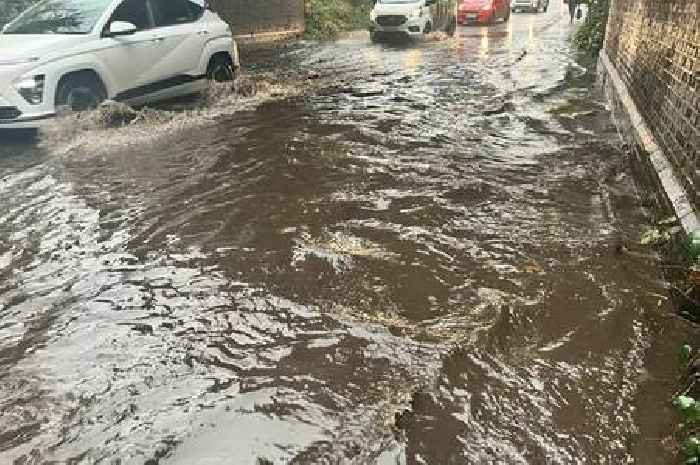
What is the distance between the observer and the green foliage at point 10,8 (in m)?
14.1

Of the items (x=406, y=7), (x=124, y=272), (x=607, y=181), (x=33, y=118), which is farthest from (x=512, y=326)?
(x=406, y=7)

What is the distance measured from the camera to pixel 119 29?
28.6ft

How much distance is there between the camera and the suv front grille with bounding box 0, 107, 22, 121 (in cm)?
788

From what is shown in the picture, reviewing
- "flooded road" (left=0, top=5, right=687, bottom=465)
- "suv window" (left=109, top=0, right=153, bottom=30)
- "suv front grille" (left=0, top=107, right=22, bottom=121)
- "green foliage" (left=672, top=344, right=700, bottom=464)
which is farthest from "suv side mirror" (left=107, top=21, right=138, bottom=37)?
"green foliage" (left=672, top=344, right=700, bottom=464)

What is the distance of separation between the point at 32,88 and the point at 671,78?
7.36m

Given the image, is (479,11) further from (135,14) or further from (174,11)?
(135,14)

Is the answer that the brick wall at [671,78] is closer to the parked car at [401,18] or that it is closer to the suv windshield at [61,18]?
the suv windshield at [61,18]

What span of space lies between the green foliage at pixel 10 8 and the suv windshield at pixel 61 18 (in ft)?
19.3

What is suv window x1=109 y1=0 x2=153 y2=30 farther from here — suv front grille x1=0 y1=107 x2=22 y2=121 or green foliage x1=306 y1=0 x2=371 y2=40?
green foliage x1=306 y1=0 x2=371 y2=40

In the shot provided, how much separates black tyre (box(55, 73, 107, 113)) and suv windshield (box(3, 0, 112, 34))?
0.67 metres

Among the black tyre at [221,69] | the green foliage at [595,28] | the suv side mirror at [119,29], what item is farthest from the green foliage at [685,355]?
the green foliage at [595,28]

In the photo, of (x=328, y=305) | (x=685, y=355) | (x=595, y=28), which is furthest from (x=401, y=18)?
(x=685, y=355)

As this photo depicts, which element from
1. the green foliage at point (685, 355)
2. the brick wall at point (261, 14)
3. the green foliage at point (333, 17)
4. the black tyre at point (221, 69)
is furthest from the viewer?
the green foliage at point (333, 17)

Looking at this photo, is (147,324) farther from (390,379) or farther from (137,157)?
(137,157)
